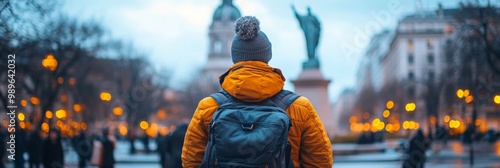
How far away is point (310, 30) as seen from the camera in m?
31.6

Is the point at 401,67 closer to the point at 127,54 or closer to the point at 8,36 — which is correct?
the point at 127,54

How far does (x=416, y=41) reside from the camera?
115 m

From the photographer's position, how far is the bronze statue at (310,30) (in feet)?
102

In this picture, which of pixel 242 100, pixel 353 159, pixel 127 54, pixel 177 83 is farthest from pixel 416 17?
pixel 242 100

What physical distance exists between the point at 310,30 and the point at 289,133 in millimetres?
27885


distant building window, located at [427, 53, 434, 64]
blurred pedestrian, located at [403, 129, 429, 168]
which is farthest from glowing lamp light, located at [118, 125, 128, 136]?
blurred pedestrian, located at [403, 129, 429, 168]

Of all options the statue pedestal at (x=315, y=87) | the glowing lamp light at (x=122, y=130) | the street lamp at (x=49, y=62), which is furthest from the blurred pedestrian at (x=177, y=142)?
the glowing lamp light at (x=122, y=130)

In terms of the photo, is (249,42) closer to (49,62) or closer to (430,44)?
(49,62)

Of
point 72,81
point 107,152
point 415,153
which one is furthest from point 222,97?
point 72,81

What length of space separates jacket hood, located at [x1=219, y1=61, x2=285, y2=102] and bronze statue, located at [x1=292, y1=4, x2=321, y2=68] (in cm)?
2647

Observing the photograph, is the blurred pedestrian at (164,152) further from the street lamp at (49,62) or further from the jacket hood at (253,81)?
the street lamp at (49,62)

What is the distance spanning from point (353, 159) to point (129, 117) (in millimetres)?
31533

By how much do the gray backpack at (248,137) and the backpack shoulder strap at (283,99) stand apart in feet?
0.56

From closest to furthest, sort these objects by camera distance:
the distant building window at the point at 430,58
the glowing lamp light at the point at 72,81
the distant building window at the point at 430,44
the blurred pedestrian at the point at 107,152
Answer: the blurred pedestrian at the point at 107,152, the glowing lamp light at the point at 72,81, the distant building window at the point at 430,58, the distant building window at the point at 430,44
